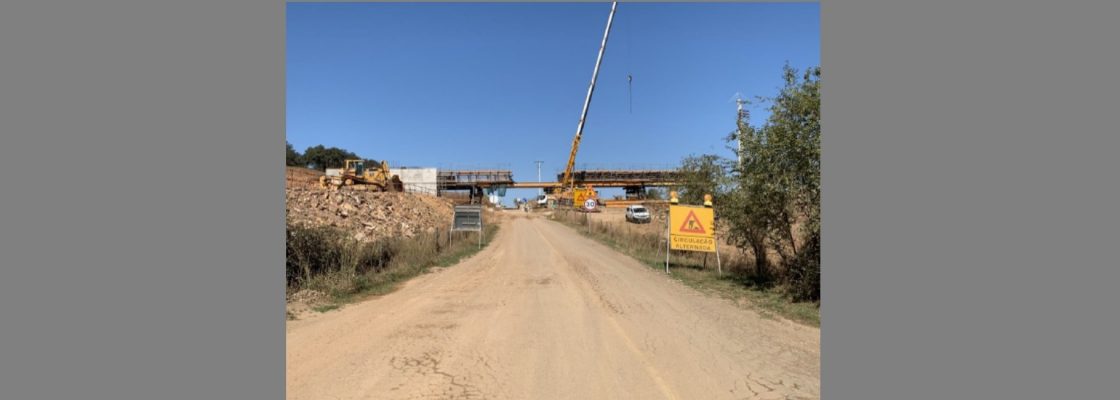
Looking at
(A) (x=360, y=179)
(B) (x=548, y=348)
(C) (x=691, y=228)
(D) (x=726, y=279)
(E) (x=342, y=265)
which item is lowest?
(D) (x=726, y=279)

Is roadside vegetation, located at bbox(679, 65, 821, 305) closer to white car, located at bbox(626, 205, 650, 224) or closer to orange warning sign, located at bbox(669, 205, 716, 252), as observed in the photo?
orange warning sign, located at bbox(669, 205, 716, 252)

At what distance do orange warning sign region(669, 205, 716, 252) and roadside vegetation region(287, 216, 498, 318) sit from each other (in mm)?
7185

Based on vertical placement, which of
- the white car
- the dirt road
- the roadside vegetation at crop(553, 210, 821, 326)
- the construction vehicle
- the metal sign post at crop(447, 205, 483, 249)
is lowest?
the roadside vegetation at crop(553, 210, 821, 326)

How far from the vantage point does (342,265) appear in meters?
12.5

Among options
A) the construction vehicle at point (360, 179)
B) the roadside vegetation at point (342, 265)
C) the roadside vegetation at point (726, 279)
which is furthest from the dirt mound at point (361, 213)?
the roadside vegetation at point (726, 279)

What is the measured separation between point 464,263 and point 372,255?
3175mm

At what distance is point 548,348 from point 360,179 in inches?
1628

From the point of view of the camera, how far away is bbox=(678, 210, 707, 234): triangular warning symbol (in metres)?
16.4

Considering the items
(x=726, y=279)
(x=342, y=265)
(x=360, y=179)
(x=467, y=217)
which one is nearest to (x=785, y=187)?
(x=726, y=279)

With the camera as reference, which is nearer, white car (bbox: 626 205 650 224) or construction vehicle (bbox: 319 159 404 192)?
construction vehicle (bbox: 319 159 404 192)


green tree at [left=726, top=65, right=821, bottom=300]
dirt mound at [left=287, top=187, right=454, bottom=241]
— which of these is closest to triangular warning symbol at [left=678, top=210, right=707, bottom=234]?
green tree at [left=726, top=65, right=821, bottom=300]

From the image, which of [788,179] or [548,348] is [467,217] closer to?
[788,179]

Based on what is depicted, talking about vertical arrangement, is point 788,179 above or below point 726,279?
above

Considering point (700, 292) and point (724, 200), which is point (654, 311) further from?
point (724, 200)
